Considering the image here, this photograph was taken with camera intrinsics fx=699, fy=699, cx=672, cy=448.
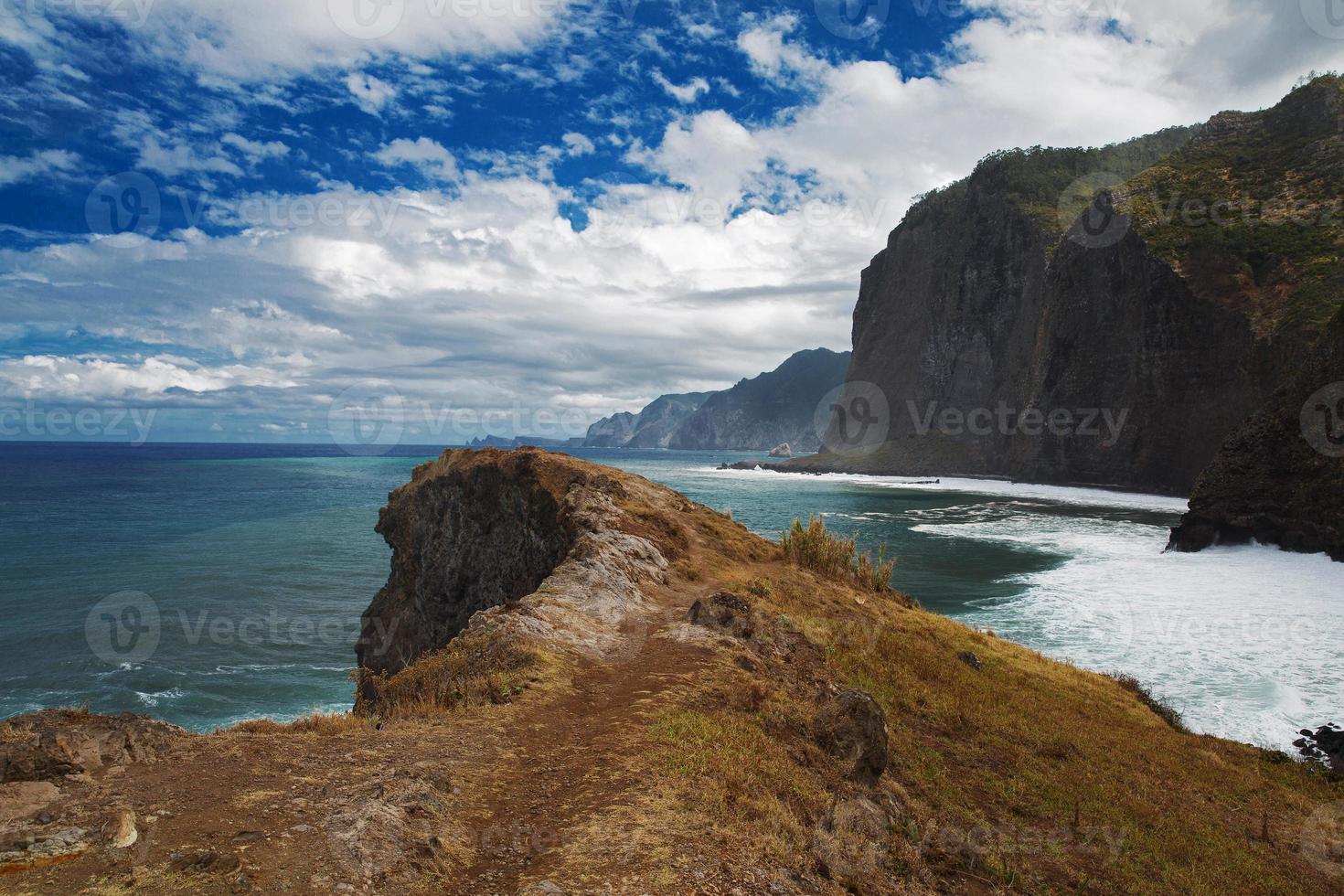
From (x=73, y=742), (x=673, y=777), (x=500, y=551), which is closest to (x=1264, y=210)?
(x=500, y=551)

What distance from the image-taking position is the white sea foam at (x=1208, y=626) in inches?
755

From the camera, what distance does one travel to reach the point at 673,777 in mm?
7312

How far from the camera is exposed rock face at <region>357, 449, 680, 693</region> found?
15852 mm

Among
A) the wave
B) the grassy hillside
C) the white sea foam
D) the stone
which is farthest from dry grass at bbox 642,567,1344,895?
the wave

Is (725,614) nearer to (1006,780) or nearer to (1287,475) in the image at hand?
(1006,780)

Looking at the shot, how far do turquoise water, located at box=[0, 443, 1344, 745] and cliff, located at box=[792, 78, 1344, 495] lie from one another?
16761 mm

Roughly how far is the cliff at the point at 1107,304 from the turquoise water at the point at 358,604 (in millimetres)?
16761

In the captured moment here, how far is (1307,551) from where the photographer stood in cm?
3619

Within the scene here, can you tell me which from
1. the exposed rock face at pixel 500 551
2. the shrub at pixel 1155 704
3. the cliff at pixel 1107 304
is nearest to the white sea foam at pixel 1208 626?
the shrub at pixel 1155 704

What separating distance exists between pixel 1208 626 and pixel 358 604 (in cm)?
3754

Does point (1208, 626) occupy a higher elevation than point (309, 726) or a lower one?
lower

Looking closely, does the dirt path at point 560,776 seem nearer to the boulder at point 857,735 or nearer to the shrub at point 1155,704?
the boulder at point 857,735

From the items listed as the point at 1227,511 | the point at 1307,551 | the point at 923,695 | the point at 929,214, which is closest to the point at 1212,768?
the point at 923,695

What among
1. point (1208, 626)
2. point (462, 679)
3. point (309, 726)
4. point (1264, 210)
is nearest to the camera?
point (309, 726)
